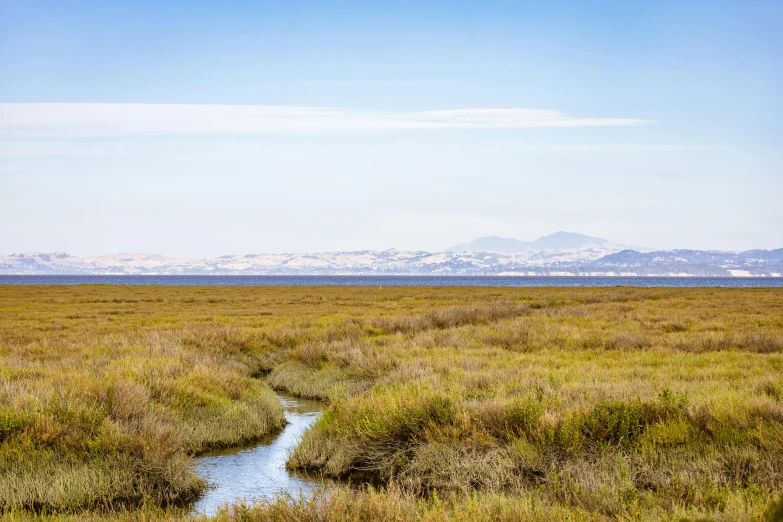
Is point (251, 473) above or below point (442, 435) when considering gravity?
below

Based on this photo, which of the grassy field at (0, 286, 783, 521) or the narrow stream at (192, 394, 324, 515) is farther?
the narrow stream at (192, 394, 324, 515)

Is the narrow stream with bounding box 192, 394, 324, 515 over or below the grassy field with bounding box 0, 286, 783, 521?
below

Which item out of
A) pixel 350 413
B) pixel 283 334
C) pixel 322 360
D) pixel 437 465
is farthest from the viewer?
pixel 283 334

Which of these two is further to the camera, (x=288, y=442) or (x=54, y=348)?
(x=54, y=348)

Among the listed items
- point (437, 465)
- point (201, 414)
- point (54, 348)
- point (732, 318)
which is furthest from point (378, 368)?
point (732, 318)

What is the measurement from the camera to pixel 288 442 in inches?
481

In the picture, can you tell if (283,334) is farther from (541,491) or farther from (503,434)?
(541,491)

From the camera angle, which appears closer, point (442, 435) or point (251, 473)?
point (442, 435)

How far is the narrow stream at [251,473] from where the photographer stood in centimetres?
888

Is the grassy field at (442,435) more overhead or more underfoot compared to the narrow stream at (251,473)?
more overhead

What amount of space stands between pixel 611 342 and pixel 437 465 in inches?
483

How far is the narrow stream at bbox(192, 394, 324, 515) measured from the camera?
888 centimetres

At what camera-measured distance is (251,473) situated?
10.1m

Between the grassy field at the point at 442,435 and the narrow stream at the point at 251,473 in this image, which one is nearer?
the grassy field at the point at 442,435
